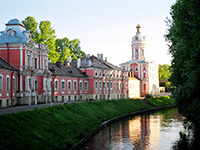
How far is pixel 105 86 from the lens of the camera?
6006cm

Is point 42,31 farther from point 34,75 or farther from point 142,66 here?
point 142,66

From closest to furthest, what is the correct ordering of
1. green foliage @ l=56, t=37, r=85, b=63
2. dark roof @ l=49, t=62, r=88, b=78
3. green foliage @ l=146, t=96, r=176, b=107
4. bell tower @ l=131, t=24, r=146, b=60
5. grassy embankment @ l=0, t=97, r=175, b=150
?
grassy embankment @ l=0, t=97, r=175, b=150, dark roof @ l=49, t=62, r=88, b=78, green foliage @ l=146, t=96, r=176, b=107, green foliage @ l=56, t=37, r=85, b=63, bell tower @ l=131, t=24, r=146, b=60

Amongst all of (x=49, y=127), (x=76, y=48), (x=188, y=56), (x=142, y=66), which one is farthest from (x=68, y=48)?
(x=188, y=56)

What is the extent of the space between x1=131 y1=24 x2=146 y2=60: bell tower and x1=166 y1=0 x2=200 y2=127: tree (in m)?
63.5

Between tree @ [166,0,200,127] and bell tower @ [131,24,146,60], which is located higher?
bell tower @ [131,24,146,60]

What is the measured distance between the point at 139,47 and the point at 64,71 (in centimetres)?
4001

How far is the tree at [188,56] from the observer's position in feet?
52.4

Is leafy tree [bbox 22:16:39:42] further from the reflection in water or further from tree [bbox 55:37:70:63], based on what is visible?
the reflection in water

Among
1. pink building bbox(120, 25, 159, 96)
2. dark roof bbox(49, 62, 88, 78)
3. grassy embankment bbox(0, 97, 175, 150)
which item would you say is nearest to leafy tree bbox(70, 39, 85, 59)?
dark roof bbox(49, 62, 88, 78)

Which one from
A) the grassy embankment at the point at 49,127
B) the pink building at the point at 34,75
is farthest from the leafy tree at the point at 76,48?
the grassy embankment at the point at 49,127

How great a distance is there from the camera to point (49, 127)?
21.2m

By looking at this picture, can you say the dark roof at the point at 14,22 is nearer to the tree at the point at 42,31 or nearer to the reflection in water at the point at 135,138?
the tree at the point at 42,31

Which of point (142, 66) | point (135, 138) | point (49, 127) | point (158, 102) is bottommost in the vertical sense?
point (135, 138)

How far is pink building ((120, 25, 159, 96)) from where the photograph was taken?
8238cm
